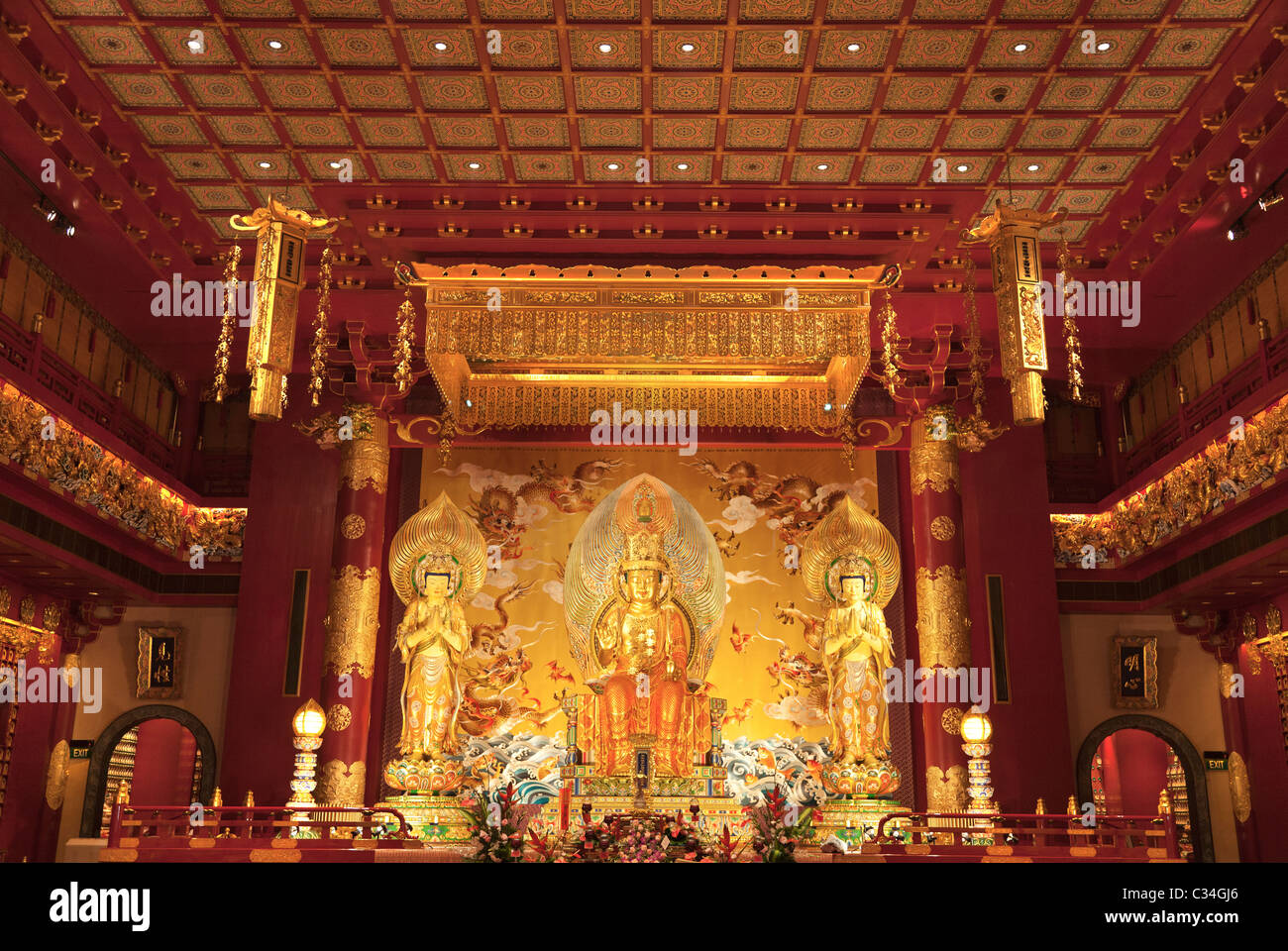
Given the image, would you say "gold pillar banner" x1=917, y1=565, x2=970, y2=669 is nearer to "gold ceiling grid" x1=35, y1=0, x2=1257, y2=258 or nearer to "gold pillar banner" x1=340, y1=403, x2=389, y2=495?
"gold ceiling grid" x1=35, y1=0, x2=1257, y2=258

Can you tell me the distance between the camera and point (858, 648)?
26.8ft

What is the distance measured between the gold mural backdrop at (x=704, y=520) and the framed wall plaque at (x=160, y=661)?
2.84m

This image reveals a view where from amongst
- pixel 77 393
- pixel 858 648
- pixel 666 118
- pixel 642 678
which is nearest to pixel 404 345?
pixel 666 118

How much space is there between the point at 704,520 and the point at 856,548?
170cm

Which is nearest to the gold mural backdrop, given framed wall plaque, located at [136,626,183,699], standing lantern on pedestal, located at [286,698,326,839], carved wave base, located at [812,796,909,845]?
carved wave base, located at [812,796,909,845]

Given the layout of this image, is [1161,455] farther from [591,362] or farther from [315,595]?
[315,595]

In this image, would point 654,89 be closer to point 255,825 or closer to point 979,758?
point 979,758

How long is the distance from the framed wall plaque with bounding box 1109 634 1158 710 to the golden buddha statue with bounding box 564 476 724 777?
410 cm

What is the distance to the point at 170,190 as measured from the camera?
7.87m

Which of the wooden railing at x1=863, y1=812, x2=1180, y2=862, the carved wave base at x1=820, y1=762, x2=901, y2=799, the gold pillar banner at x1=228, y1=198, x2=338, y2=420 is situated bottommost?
the wooden railing at x1=863, y1=812, x2=1180, y2=862

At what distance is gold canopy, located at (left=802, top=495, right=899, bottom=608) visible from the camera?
8.43 meters

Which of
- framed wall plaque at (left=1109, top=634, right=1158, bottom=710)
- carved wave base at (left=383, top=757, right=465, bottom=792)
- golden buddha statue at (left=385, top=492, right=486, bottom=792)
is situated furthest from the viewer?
framed wall plaque at (left=1109, top=634, right=1158, bottom=710)

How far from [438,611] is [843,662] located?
3.19 m
